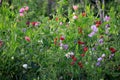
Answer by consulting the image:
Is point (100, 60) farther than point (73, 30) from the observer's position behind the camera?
No

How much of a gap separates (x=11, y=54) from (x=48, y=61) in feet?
1.23

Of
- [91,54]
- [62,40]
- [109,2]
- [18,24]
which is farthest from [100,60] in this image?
[109,2]

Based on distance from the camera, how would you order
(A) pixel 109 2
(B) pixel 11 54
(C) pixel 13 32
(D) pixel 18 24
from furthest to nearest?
(A) pixel 109 2
(D) pixel 18 24
(C) pixel 13 32
(B) pixel 11 54

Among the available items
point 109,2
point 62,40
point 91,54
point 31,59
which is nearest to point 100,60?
point 91,54

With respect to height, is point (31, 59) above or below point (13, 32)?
below

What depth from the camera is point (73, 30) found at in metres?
3.92

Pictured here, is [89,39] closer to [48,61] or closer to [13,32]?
[48,61]

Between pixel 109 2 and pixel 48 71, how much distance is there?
4286 millimetres

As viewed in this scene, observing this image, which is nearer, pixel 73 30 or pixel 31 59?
pixel 31 59

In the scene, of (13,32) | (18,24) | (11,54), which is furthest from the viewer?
(18,24)

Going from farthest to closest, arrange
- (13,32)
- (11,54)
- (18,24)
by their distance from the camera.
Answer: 1. (18,24)
2. (13,32)
3. (11,54)

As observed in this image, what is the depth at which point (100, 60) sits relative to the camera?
11.6 ft

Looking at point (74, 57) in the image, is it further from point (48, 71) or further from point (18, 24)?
point (18, 24)

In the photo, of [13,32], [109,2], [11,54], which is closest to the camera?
[11,54]
